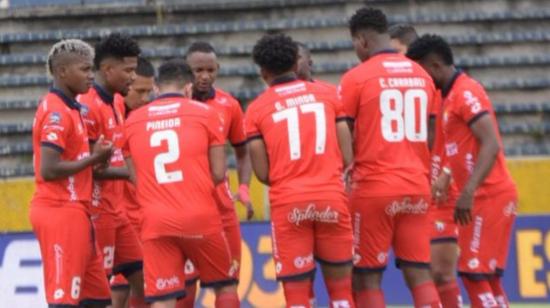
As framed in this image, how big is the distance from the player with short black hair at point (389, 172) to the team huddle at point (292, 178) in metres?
0.01

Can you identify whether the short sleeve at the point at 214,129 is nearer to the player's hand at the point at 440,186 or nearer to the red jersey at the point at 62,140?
the red jersey at the point at 62,140

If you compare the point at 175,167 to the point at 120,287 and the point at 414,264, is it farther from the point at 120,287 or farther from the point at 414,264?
the point at 120,287

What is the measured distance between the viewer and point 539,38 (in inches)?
690

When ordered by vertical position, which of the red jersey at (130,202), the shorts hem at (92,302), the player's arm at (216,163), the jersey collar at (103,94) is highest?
the jersey collar at (103,94)

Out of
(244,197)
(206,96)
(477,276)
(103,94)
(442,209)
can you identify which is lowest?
(477,276)

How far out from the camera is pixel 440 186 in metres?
10.8

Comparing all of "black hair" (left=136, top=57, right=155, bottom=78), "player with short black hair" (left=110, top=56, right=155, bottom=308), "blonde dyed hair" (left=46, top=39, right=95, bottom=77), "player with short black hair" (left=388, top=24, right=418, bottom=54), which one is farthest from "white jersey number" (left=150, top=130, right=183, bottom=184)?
"player with short black hair" (left=388, top=24, right=418, bottom=54)

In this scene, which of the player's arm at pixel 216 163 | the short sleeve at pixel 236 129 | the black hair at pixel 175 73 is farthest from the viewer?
the short sleeve at pixel 236 129

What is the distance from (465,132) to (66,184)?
3150 mm

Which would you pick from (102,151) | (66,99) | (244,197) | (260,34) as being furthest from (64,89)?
(260,34)

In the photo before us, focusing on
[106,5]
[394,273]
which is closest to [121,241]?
[394,273]

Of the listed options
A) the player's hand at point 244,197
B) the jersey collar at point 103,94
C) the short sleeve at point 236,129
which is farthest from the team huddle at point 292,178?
the short sleeve at point 236,129

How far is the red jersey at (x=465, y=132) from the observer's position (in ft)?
34.6

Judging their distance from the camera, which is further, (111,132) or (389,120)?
(111,132)
